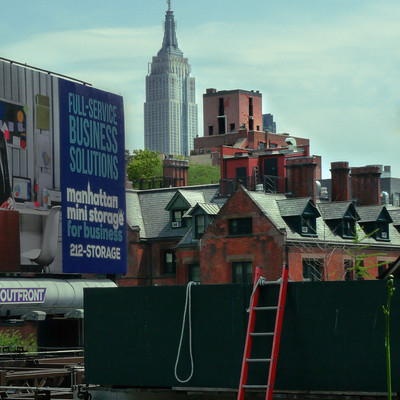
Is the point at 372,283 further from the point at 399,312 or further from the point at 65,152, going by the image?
the point at 65,152

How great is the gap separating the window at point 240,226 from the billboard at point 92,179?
15281 millimetres

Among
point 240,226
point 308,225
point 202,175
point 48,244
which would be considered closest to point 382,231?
point 308,225

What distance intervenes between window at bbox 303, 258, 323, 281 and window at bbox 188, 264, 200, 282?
7.49 m

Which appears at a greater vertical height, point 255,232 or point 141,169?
point 141,169

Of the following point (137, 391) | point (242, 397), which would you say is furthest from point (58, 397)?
point (242, 397)

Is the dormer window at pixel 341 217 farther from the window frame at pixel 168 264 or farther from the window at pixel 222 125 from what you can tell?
the window at pixel 222 125

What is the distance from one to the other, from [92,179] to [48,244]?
423 cm

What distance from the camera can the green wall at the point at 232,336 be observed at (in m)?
13.5

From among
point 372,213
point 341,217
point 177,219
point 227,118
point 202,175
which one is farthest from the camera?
point 227,118

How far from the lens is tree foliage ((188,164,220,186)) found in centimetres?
13725

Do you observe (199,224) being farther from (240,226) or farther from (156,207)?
(156,207)

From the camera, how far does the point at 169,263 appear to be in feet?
232

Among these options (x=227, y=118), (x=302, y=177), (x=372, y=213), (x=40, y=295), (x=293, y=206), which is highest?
(x=227, y=118)

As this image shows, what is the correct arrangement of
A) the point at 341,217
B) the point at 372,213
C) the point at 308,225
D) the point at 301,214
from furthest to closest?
the point at 372,213, the point at 341,217, the point at 308,225, the point at 301,214
